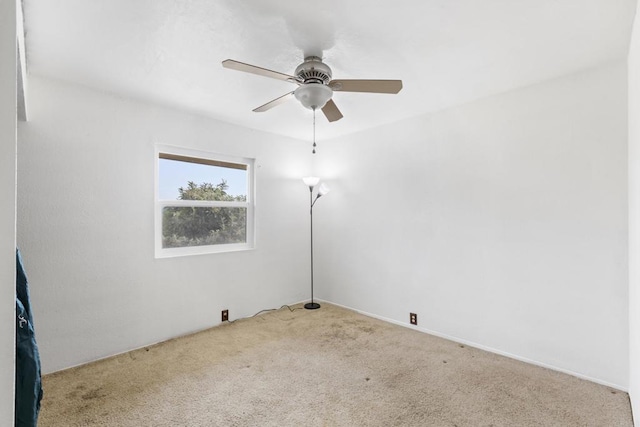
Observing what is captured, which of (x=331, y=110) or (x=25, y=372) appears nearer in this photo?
(x=25, y=372)

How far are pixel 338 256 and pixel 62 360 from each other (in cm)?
285

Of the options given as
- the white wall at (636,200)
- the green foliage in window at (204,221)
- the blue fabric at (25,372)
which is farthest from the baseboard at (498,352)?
the blue fabric at (25,372)

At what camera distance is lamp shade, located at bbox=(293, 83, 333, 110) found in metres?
1.98

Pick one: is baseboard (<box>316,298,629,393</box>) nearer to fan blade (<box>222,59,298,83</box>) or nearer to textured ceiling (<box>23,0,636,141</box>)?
textured ceiling (<box>23,0,636,141</box>)

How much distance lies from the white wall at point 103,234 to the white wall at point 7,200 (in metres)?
1.81

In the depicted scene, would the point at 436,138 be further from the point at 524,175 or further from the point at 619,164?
the point at 619,164

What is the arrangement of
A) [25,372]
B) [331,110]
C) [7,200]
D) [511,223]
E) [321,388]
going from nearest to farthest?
[7,200] < [25,372] < [321,388] < [331,110] < [511,223]

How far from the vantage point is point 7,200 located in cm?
92

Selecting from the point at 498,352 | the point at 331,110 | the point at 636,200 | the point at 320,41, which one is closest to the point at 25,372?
the point at 320,41

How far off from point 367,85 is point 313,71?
362 millimetres

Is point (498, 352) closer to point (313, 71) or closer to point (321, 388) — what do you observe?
point (321, 388)

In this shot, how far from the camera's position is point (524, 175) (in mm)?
2512

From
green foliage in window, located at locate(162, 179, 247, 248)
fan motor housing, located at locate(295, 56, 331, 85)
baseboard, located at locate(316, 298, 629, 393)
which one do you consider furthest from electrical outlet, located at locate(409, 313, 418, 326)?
fan motor housing, located at locate(295, 56, 331, 85)

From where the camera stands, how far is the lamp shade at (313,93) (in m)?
1.98
